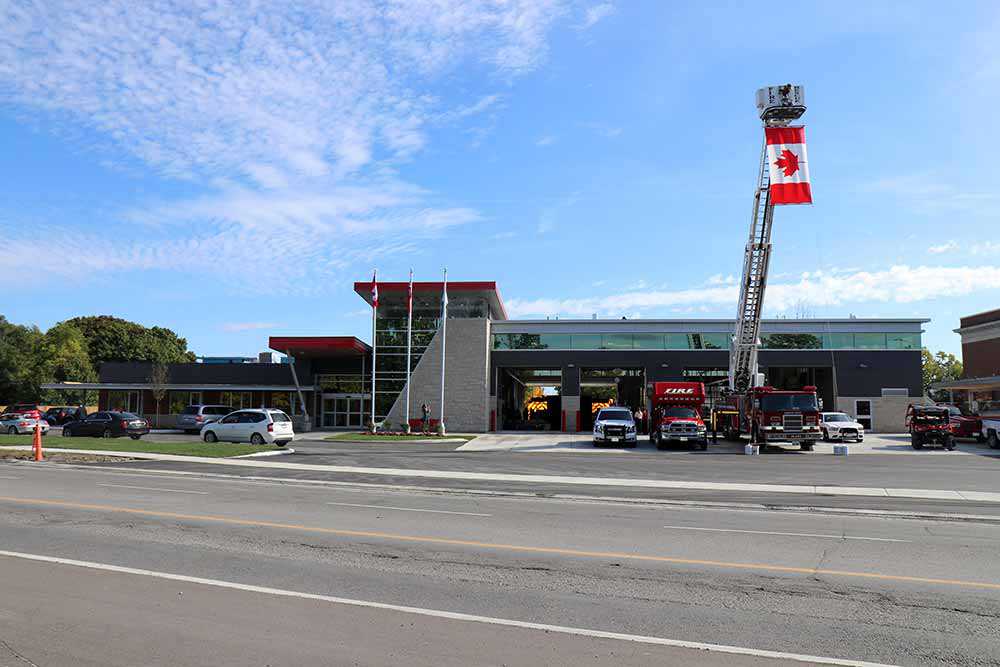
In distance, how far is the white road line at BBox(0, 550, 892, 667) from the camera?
552 cm

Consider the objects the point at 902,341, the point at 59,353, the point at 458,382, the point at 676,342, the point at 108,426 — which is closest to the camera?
the point at 108,426

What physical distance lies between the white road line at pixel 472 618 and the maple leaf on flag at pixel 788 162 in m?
26.9

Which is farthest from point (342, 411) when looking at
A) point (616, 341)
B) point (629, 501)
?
point (629, 501)

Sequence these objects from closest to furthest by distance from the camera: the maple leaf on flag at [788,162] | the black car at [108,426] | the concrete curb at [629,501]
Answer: the concrete curb at [629,501]
the maple leaf on flag at [788,162]
the black car at [108,426]

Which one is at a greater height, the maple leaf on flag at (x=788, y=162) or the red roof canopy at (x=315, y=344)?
the maple leaf on flag at (x=788, y=162)

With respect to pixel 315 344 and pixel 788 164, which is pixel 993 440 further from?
pixel 315 344

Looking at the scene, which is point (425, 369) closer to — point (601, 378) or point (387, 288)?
point (387, 288)

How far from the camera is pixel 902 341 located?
46.6m

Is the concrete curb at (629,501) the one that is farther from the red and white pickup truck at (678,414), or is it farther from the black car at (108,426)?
the red and white pickup truck at (678,414)

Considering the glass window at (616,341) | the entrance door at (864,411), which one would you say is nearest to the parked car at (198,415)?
the glass window at (616,341)

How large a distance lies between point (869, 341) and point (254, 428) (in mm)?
37518

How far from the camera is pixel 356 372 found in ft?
162

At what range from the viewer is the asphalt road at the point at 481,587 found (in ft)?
18.6

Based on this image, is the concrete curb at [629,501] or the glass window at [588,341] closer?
the concrete curb at [629,501]
